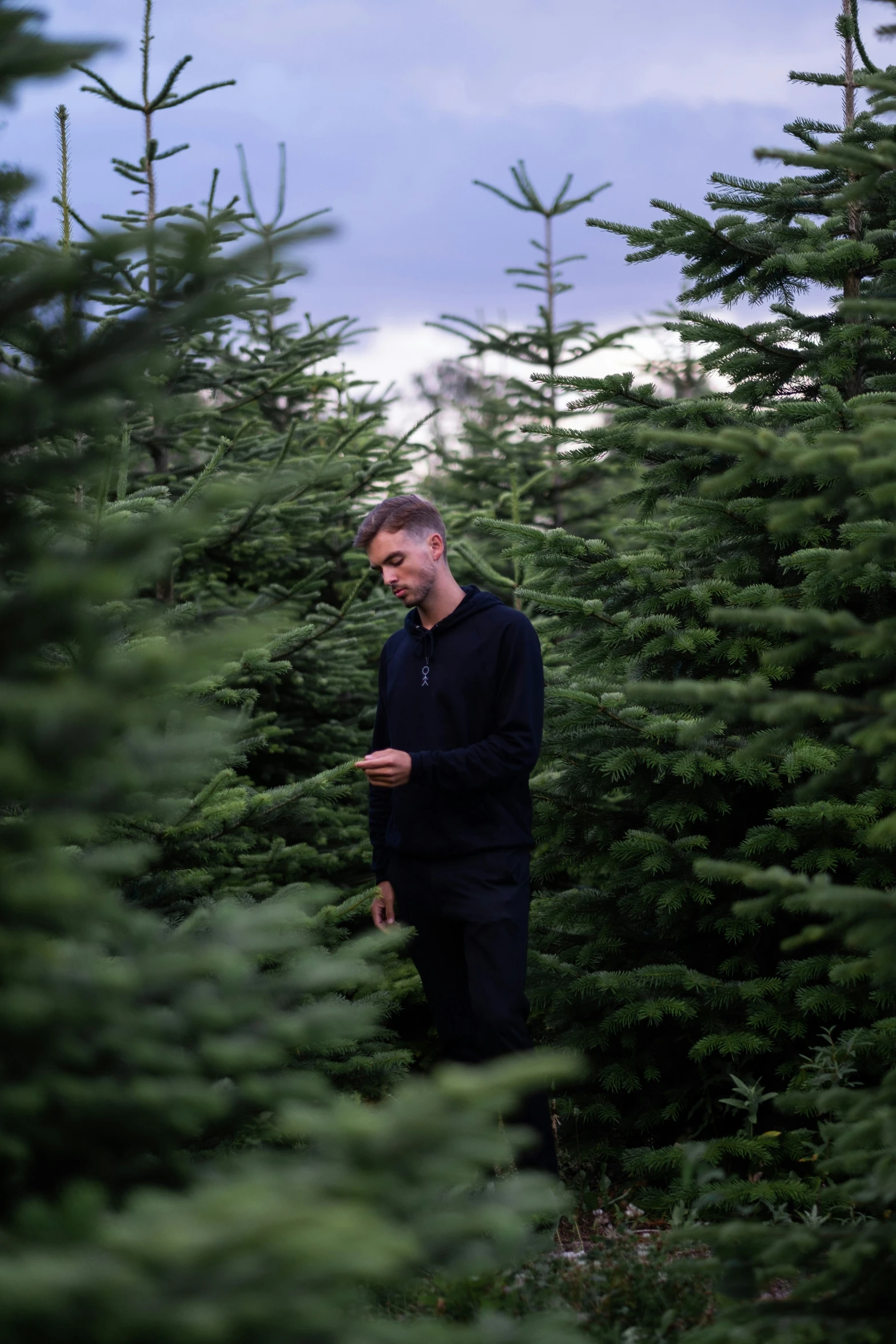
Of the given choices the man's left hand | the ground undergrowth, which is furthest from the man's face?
the ground undergrowth

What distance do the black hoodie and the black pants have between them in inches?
3.5

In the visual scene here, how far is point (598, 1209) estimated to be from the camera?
174 inches

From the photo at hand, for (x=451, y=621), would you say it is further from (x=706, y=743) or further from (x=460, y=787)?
(x=706, y=743)

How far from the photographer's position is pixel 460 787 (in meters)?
4.20

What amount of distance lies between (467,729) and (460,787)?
335mm

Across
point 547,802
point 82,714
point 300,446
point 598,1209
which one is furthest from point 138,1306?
point 300,446

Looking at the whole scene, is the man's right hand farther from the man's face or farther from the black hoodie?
the man's face

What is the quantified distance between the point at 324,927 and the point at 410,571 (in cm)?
150

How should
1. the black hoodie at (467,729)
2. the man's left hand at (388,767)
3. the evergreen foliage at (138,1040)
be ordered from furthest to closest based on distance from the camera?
1. the black hoodie at (467,729)
2. the man's left hand at (388,767)
3. the evergreen foliage at (138,1040)

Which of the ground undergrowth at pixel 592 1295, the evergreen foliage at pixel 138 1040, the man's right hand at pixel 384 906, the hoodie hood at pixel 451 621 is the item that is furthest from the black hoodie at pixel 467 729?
the evergreen foliage at pixel 138 1040

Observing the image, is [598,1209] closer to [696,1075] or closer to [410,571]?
[696,1075]

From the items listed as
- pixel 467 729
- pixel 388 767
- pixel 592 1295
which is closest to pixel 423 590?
pixel 467 729

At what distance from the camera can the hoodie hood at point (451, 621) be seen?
4.54 m

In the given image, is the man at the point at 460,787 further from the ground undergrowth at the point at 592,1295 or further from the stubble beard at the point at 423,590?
the ground undergrowth at the point at 592,1295
